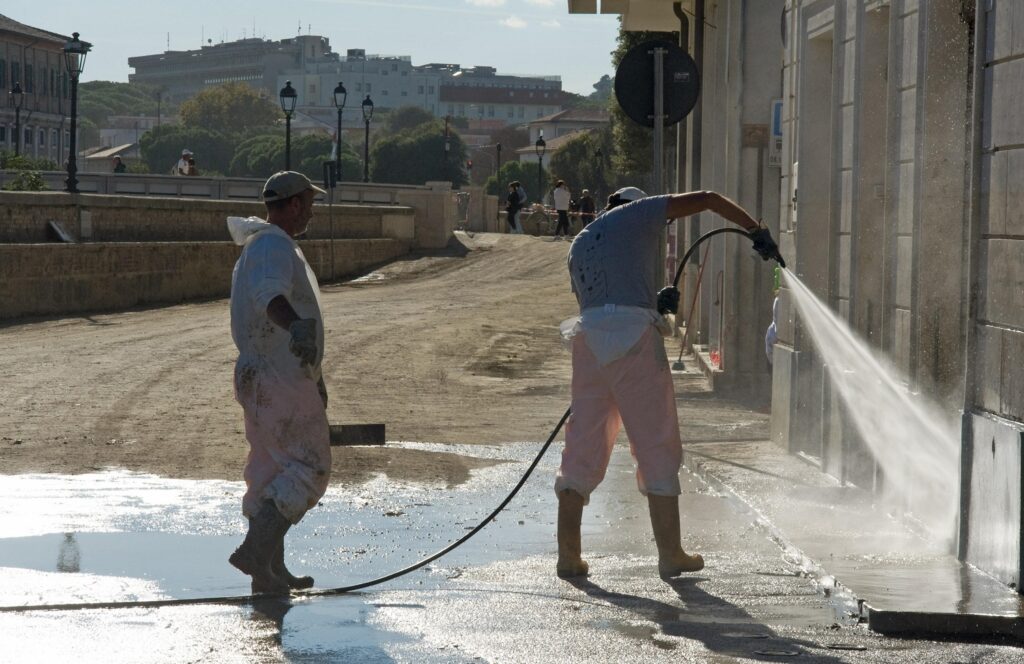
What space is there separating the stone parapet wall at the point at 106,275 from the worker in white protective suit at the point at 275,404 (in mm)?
16845

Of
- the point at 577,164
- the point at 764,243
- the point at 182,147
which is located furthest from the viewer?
the point at 182,147

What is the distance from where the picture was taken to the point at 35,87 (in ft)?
401

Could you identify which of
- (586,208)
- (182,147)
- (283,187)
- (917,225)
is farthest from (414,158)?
(283,187)

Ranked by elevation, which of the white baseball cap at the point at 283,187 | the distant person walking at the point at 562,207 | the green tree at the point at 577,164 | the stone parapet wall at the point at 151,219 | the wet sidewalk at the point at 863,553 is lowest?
the wet sidewalk at the point at 863,553

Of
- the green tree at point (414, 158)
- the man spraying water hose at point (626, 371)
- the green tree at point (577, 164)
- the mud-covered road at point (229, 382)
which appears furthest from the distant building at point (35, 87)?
the man spraying water hose at point (626, 371)

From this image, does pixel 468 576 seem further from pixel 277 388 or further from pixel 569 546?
pixel 277 388

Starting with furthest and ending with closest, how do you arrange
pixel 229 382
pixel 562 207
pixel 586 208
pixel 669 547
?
1. pixel 586 208
2. pixel 562 207
3. pixel 229 382
4. pixel 669 547

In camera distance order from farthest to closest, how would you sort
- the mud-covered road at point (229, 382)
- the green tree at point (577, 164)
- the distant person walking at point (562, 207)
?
the green tree at point (577, 164), the distant person walking at point (562, 207), the mud-covered road at point (229, 382)

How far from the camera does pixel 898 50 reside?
8430 millimetres

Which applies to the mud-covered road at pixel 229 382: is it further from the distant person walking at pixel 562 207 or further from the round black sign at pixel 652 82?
the distant person walking at pixel 562 207

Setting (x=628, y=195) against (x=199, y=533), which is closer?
(x=628, y=195)

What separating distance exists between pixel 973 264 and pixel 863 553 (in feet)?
4.22

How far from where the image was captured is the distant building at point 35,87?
382 ft

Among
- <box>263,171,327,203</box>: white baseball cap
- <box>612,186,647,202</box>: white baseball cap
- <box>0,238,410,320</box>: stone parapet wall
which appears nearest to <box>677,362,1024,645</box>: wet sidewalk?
<box>612,186,647,202</box>: white baseball cap
